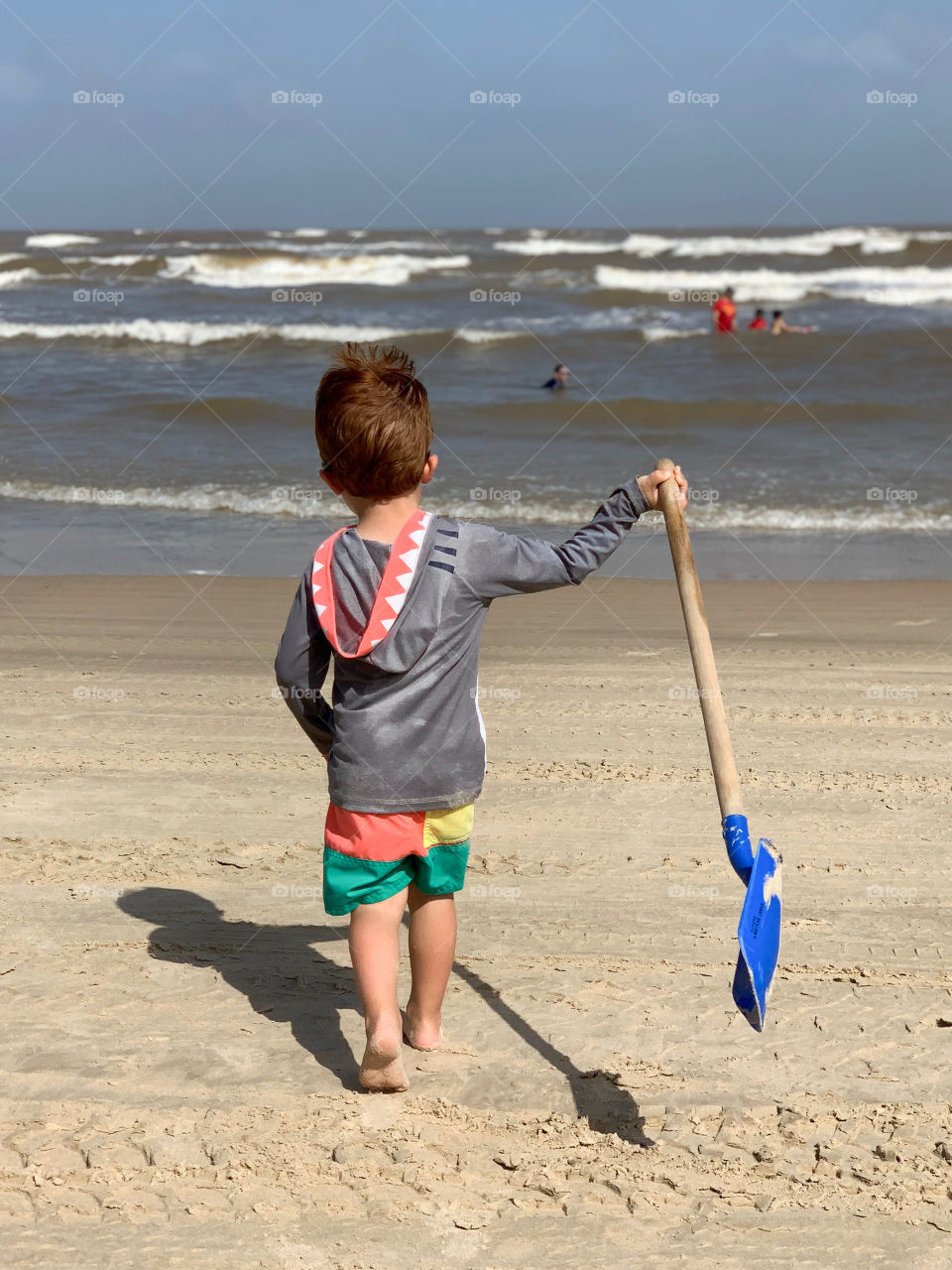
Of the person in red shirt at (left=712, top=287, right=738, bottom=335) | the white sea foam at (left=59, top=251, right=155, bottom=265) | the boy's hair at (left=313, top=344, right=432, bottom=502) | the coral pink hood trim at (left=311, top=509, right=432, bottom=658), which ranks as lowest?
the coral pink hood trim at (left=311, top=509, right=432, bottom=658)

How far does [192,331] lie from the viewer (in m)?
22.1

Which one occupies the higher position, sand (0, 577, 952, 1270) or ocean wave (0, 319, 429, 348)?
ocean wave (0, 319, 429, 348)

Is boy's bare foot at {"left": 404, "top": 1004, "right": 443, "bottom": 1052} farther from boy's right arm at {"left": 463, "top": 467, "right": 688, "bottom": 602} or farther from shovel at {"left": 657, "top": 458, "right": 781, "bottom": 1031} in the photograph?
boy's right arm at {"left": 463, "top": 467, "right": 688, "bottom": 602}

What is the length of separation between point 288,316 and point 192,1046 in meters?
22.0

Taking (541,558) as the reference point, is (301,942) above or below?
below

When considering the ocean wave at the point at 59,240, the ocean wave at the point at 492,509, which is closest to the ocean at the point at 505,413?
the ocean wave at the point at 492,509

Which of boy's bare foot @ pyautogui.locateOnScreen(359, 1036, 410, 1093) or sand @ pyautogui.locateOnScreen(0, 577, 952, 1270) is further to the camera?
boy's bare foot @ pyautogui.locateOnScreen(359, 1036, 410, 1093)

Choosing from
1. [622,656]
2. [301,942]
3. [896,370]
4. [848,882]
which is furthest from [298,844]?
[896,370]

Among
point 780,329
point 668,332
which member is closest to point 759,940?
point 668,332

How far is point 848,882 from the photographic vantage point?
3.60m

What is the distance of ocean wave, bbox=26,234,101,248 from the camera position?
156 ft

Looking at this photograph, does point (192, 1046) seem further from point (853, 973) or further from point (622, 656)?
point (622, 656)

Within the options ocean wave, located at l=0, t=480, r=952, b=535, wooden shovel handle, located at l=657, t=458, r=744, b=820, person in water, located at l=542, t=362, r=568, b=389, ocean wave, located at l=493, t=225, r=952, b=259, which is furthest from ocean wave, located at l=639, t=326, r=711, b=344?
wooden shovel handle, located at l=657, t=458, r=744, b=820

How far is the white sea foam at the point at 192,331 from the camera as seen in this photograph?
20938mm
